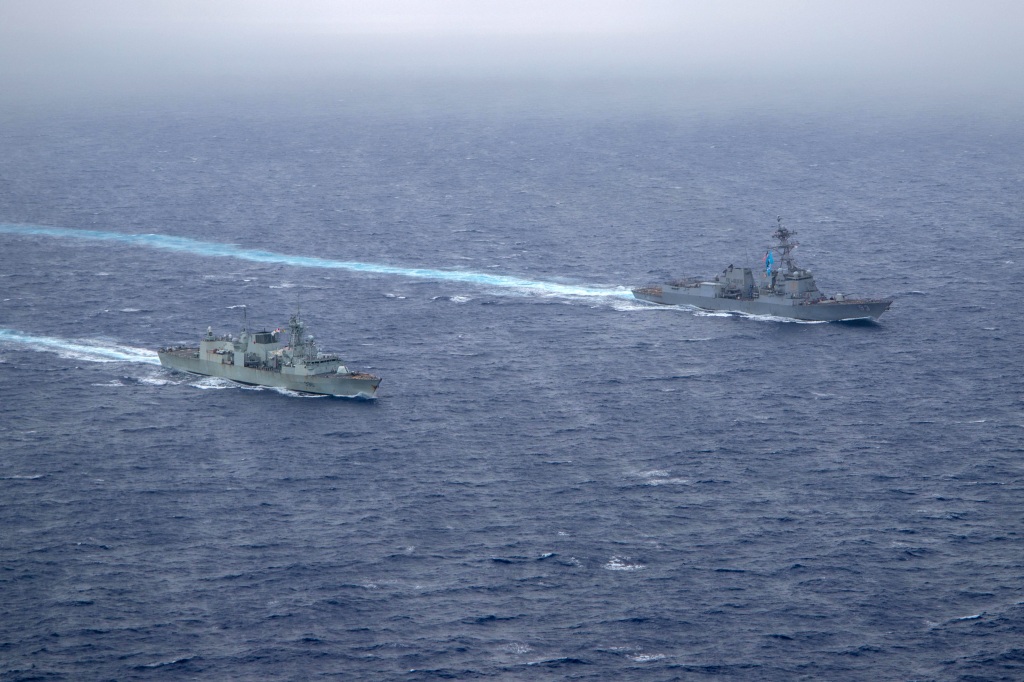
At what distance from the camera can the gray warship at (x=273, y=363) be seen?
144000 millimetres

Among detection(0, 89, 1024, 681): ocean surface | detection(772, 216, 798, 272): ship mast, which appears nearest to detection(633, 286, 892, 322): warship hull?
detection(0, 89, 1024, 681): ocean surface

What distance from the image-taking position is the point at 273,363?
489 feet

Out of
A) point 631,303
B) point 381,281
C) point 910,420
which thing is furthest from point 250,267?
point 910,420

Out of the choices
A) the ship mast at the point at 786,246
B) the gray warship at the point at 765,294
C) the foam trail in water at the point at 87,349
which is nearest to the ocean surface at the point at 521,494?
the foam trail in water at the point at 87,349

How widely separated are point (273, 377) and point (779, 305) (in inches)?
2648

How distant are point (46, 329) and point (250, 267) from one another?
3787 centimetres

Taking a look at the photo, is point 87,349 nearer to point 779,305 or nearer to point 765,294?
point 765,294

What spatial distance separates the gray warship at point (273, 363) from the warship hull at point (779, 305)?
5087cm

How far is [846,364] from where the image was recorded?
154375 millimetres

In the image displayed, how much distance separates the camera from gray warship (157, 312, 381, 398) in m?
144

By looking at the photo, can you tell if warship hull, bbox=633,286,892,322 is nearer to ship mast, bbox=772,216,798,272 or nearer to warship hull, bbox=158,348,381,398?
ship mast, bbox=772,216,798,272

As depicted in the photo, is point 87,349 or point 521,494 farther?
point 87,349

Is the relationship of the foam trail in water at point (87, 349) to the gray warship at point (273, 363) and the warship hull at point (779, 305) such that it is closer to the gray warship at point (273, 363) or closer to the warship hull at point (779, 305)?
the gray warship at point (273, 363)

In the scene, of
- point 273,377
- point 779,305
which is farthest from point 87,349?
point 779,305
